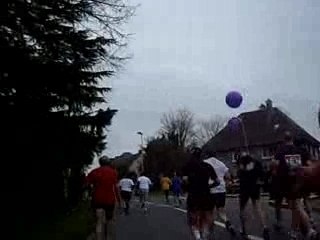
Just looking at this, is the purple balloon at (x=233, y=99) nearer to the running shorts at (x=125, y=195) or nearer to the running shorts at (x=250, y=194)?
the running shorts at (x=250, y=194)

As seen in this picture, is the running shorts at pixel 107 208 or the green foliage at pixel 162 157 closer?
the running shorts at pixel 107 208

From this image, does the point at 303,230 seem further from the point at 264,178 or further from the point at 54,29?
the point at 54,29

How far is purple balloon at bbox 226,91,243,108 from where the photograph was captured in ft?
59.6

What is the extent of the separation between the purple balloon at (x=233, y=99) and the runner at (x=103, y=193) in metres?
5.43

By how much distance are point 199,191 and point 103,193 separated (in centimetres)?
224

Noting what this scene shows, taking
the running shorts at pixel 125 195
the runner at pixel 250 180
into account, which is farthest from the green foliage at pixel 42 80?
the runner at pixel 250 180

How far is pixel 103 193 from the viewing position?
44.1 feet

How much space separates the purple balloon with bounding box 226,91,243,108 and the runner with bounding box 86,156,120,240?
5429 mm

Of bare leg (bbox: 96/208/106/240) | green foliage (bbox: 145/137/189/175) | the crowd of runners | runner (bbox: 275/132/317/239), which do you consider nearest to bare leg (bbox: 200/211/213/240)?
the crowd of runners

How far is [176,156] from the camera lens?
9850cm

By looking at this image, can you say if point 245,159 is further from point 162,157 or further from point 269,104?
point 162,157

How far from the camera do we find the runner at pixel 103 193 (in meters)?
13.4

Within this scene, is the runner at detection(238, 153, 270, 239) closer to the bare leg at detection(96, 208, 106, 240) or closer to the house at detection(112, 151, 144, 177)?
the bare leg at detection(96, 208, 106, 240)

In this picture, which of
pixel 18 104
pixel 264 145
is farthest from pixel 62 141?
pixel 264 145
